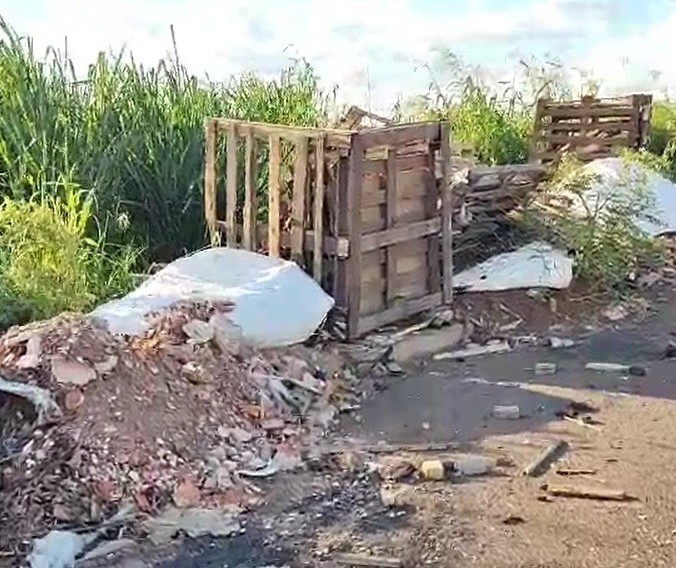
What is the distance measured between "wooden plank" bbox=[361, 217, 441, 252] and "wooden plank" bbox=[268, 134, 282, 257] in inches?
24.3

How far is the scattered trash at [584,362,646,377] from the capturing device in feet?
21.5

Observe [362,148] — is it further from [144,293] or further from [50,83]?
[50,83]

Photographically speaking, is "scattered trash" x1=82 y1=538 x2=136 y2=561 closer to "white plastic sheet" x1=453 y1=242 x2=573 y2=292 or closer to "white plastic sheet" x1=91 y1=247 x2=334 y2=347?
"white plastic sheet" x1=91 y1=247 x2=334 y2=347

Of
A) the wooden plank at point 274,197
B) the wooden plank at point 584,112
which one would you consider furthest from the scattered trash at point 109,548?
the wooden plank at point 584,112

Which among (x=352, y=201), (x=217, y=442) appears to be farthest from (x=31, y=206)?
(x=217, y=442)

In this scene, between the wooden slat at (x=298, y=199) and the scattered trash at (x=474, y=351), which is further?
the scattered trash at (x=474, y=351)

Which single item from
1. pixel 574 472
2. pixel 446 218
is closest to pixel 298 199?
pixel 446 218

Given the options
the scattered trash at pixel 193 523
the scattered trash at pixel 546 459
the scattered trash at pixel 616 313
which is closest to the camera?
the scattered trash at pixel 193 523

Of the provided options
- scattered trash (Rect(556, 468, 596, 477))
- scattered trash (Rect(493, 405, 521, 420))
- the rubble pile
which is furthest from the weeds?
scattered trash (Rect(556, 468, 596, 477))

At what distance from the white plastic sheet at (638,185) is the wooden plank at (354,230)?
301cm

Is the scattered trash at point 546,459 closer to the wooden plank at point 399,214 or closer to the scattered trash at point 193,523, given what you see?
the scattered trash at point 193,523

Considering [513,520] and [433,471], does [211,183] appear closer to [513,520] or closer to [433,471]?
[433,471]

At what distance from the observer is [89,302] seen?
6340 mm

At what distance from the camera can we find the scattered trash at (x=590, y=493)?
453 cm
